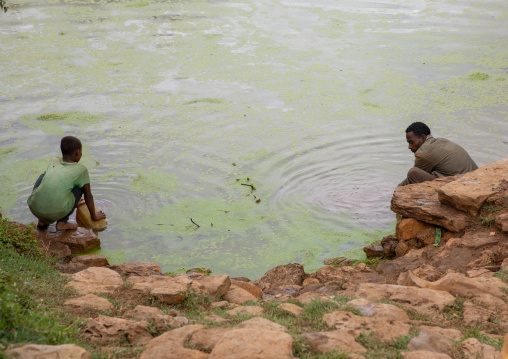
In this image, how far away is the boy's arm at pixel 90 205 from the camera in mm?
5414

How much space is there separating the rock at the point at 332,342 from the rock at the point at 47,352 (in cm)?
109

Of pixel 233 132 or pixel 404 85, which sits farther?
pixel 404 85

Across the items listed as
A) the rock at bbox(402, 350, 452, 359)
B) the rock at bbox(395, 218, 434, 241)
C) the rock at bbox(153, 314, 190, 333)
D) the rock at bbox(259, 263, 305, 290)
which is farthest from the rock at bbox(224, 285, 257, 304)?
the rock at bbox(395, 218, 434, 241)

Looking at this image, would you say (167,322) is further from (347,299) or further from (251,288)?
(347,299)

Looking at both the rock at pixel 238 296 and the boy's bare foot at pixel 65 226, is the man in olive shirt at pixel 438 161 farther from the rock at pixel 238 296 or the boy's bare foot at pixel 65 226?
the boy's bare foot at pixel 65 226

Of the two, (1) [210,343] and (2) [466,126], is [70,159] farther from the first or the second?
(2) [466,126]

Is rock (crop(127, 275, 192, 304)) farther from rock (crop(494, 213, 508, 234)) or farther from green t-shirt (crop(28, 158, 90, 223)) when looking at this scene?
rock (crop(494, 213, 508, 234))

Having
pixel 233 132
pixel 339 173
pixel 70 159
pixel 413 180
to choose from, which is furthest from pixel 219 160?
pixel 413 180

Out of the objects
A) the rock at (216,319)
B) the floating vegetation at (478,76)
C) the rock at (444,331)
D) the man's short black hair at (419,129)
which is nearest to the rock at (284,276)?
the rock at (216,319)

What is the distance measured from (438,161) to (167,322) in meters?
3.80

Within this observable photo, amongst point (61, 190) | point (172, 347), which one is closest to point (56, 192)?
point (61, 190)

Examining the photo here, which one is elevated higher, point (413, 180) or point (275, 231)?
point (413, 180)

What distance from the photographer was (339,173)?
6750 millimetres

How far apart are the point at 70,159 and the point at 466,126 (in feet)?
18.1
